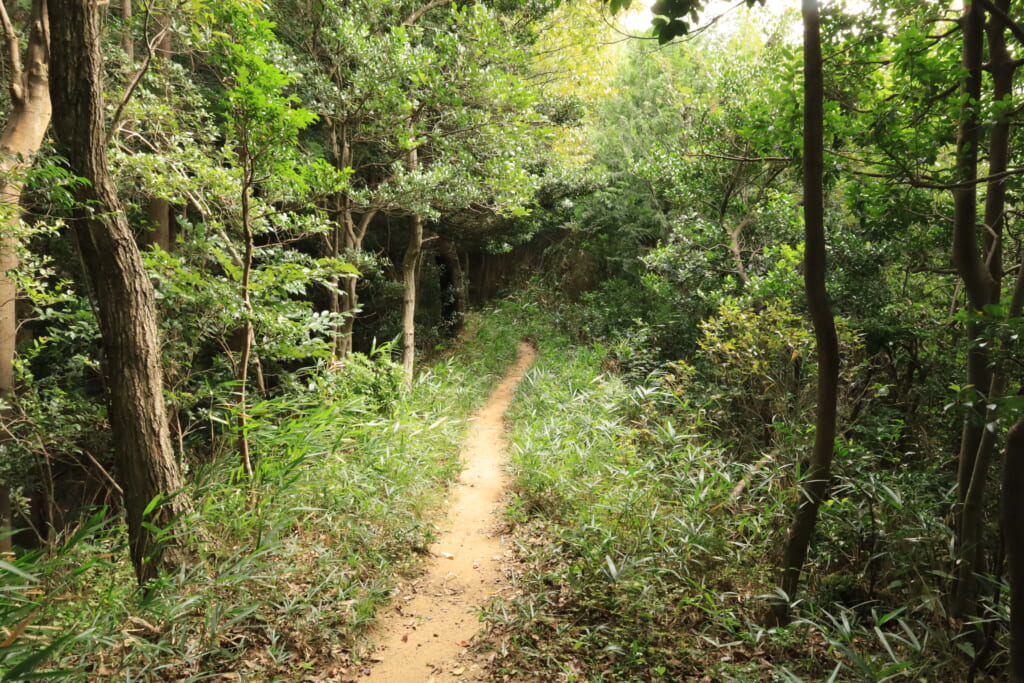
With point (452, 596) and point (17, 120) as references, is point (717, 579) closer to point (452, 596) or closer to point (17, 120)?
point (452, 596)

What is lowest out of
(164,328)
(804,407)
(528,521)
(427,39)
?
(528,521)

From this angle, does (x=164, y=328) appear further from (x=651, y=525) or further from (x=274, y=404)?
(x=651, y=525)

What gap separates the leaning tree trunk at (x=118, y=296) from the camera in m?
2.86

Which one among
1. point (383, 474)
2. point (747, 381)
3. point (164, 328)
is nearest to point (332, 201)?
point (164, 328)

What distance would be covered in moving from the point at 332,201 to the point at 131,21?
11.3ft

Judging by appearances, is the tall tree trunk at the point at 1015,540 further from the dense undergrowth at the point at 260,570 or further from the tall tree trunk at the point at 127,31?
the tall tree trunk at the point at 127,31

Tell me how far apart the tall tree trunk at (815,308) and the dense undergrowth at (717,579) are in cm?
34

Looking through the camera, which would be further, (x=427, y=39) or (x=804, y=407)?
(x=427, y=39)

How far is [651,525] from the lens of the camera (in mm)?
3887

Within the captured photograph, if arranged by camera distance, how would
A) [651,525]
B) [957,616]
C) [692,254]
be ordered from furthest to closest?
[692,254] → [651,525] → [957,616]

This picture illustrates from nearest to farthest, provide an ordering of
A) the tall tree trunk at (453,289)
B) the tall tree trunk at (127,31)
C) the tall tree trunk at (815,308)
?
1. the tall tree trunk at (815,308)
2. the tall tree trunk at (127,31)
3. the tall tree trunk at (453,289)

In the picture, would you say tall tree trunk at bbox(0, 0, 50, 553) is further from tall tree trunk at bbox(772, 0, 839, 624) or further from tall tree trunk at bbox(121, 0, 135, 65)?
tall tree trunk at bbox(772, 0, 839, 624)

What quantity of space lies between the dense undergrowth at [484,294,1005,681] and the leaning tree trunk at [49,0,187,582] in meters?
2.41

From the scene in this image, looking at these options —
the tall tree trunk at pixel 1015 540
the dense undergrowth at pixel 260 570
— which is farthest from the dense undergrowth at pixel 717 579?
the dense undergrowth at pixel 260 570
